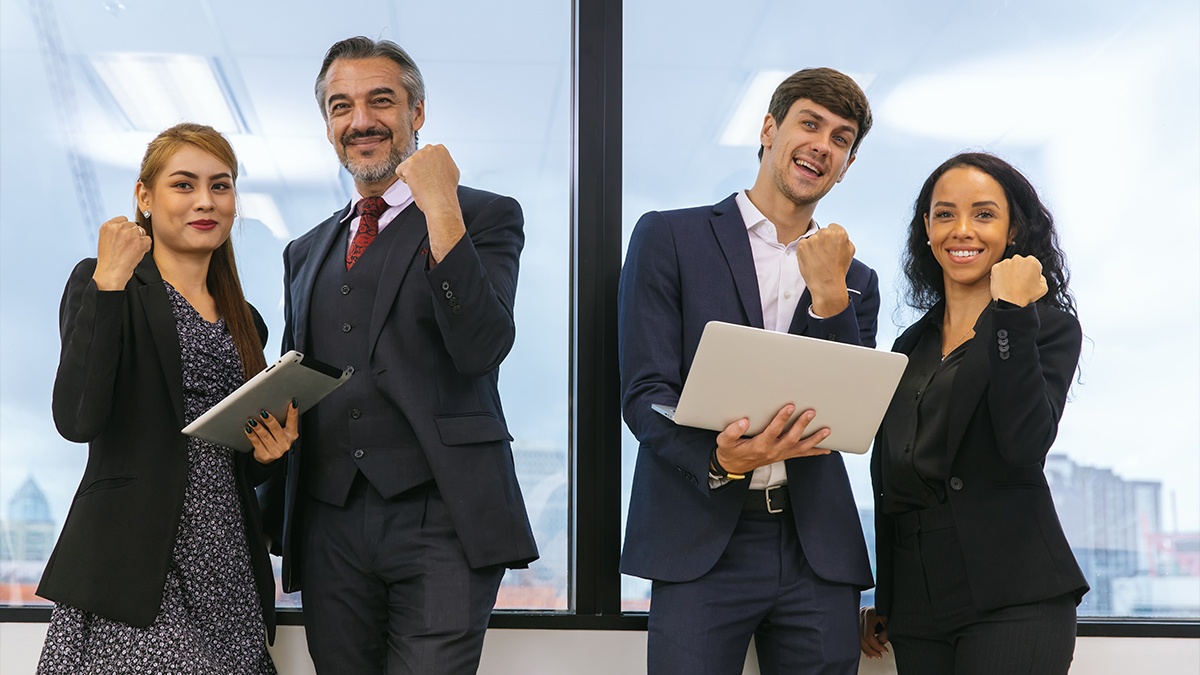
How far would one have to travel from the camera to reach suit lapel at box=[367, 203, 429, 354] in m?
1.94

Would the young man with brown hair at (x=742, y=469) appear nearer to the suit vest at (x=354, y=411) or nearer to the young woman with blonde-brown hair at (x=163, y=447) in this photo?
the suit vest at (x=354, y=411)

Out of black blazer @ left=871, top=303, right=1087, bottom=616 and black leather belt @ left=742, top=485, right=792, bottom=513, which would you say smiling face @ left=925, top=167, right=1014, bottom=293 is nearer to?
black blazer @ left=871, top=303, right=1087, bottom=616

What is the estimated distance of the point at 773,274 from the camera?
2.10m

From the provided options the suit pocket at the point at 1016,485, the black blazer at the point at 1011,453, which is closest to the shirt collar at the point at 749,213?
the black blazer at the point at 1011,453

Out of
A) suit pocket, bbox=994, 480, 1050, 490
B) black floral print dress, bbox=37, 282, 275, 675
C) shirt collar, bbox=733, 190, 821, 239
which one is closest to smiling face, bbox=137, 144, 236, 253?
black floral print dress, bbox=37, 282, 275, 675

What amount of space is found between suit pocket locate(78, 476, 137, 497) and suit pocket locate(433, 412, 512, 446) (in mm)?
619

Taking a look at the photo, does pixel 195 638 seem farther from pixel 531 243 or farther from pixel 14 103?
pixel 14 103

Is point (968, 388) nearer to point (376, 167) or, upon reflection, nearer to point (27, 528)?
point (376, 167)

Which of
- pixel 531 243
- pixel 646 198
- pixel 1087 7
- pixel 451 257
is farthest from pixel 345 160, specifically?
pixel 1087 7

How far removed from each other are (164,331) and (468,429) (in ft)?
2.19

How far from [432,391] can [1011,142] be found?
6.31ft

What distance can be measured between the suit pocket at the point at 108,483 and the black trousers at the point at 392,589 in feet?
1.27

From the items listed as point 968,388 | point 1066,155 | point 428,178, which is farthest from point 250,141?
point 1066,155

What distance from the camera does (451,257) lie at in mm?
1789
